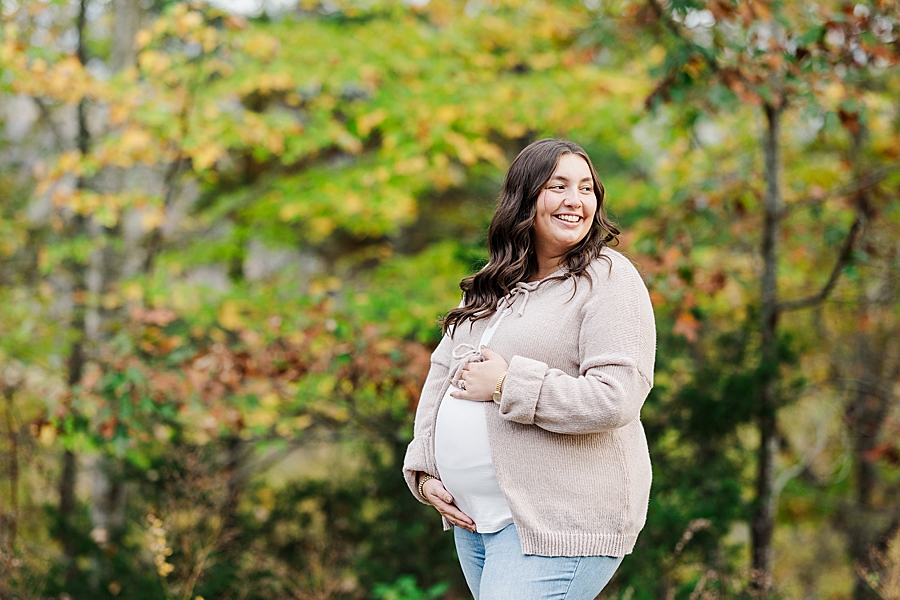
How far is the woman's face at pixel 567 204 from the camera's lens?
1.90m

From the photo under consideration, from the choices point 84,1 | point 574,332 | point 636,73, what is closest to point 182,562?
point 574,332

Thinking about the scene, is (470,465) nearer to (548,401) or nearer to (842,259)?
(548,401)

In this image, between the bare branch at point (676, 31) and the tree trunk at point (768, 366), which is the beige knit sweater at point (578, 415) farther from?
the tree trunk at point (768, 366)

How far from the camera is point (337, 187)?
5578 mm

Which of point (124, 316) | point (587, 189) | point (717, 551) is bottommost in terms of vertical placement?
point (717, 551)

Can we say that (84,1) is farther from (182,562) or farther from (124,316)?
(182,562)

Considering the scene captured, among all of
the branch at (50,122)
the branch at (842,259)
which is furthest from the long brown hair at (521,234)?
the branch at (50,122)

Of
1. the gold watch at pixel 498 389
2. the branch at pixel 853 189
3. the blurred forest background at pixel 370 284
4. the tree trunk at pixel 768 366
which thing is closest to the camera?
the gold watch at pixel 498 389

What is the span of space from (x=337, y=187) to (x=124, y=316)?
1790 millimetres

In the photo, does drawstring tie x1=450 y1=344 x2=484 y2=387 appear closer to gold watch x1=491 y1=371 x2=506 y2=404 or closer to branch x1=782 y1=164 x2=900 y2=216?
gold watch x1=491 y1=371 x2=506 y2=404

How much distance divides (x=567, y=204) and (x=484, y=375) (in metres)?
0.48

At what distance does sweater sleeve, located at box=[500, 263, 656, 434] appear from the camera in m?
1.65

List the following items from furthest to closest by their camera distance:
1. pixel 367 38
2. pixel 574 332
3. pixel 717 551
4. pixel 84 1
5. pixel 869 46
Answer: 1. pixel 367 38
2. pixel 84 1
3. pixel 717 551
4. pixel 869 46
5. pixel 574 332

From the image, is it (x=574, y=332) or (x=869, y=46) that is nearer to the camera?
(x=574, y=332)
